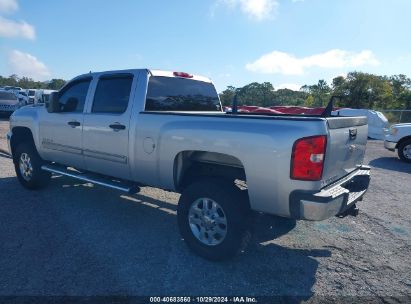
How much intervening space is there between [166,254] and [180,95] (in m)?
2.22

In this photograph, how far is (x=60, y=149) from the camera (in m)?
Result: 5.20

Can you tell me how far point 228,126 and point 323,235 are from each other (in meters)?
2.22

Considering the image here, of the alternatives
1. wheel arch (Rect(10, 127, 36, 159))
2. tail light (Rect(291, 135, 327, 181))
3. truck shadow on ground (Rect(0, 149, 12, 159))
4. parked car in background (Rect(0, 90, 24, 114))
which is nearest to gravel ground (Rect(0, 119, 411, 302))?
wheel arch (Rect(10, 127, 36, 159))

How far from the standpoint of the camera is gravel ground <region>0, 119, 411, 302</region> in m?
3.09

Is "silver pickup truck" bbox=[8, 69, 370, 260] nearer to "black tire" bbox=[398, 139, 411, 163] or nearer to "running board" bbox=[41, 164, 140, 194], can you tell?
"running board" bbox=[41, 164, 140, 194]

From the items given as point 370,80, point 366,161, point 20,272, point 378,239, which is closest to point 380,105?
point 370,80

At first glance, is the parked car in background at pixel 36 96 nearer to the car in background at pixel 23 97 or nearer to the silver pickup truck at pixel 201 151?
the car in background at pixel 23 97

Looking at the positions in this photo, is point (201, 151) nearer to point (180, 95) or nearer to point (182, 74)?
point (180, 95)

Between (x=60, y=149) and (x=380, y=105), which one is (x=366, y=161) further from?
(x=380, y=105)

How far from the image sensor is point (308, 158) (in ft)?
9.39

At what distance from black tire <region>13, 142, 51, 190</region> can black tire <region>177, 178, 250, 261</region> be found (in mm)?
3297

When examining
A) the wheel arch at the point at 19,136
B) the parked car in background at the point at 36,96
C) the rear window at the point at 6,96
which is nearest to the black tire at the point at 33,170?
the wheel arch at the point at 19,136

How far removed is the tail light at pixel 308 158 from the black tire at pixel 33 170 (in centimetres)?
459

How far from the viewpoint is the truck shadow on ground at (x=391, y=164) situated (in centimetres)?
929
